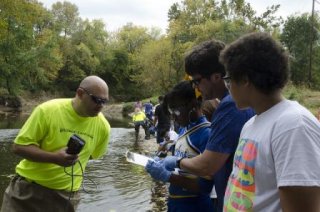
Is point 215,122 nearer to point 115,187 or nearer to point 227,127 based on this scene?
point 227,127

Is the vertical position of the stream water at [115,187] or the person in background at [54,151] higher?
the person in background at [54,151]

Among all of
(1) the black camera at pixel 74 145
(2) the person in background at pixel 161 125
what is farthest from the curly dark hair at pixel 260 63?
(2) the person in background at pixel 161 125

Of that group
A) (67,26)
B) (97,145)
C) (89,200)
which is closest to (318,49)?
(89,200)

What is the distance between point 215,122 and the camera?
2518mm

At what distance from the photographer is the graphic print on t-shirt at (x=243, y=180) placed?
76.3 inches

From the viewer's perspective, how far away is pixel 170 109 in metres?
3.33

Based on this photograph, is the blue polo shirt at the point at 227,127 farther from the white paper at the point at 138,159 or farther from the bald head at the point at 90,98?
the bald head at the point at 90,98

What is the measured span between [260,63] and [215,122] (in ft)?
2.08

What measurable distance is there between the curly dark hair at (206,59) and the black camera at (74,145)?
106cm

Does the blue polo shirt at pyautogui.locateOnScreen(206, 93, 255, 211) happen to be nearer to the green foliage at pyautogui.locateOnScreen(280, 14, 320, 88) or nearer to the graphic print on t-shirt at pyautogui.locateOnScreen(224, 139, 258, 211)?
the graphic print on t-shirt at pyautogui.locateOnScreen(224, 139, 258, 211)

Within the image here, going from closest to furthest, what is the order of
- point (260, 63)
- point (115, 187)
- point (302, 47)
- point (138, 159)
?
point (260, 63) < point (138, 159) < point (115, 187) < point (302, 47)

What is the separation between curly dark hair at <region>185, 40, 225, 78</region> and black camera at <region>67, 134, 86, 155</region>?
106 cm

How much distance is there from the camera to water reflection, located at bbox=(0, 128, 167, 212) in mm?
7230

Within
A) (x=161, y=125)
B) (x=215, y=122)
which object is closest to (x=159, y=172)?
(x=215, y=122)
